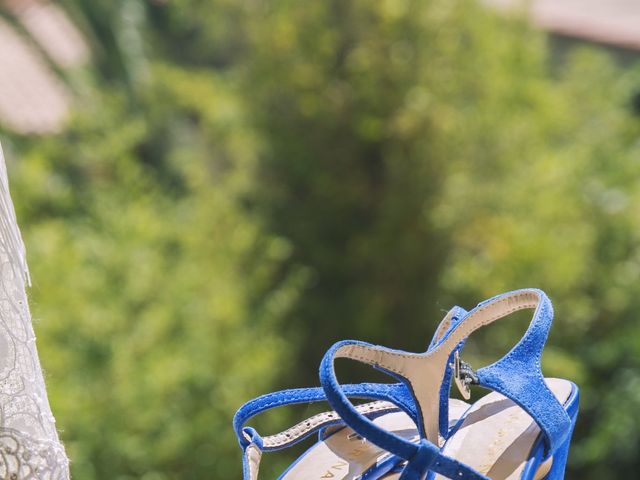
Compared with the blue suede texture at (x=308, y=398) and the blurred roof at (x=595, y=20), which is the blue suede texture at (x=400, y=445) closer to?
the blue suede texture at (x=308, y=398)

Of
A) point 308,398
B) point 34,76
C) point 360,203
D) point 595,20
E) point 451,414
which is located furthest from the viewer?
point 34,76

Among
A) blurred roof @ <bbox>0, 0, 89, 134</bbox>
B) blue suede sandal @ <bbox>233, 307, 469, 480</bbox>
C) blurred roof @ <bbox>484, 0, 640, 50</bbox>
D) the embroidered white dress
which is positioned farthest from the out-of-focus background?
blurred roof @ <bbox>0, 0, 89, 134</bbox>

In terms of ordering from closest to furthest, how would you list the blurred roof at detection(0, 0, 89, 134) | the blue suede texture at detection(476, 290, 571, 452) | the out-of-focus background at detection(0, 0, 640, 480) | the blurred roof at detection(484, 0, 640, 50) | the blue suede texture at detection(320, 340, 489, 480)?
1. the blue suede texture at detection(320, 340, 489, 480)
2. the blue suede texture at detection(476, 290, 571, 452)
3. the out-of-focus background at detection(0, 0, 640, 480)
4. the blurred roof at detection(484, 0, 640, 50)
5. the blurred roof at detection(0, 0, 89, 134)

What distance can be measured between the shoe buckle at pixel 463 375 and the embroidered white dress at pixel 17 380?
372 millimetres

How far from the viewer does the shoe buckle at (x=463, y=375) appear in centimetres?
81

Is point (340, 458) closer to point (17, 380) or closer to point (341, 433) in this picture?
point (341, 433)

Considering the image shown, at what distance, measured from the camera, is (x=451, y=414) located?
2.91 feet

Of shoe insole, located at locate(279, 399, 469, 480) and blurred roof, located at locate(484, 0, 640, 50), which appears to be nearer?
shoe insole, located at locate(279, 399, 469, 480)

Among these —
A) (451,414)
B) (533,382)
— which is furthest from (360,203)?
(533,382)

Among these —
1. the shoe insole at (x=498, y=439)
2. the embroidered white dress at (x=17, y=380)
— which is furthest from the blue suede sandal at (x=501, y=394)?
the embroidered white dress at (x=17, y=380)

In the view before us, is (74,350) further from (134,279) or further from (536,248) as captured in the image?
(536,248)

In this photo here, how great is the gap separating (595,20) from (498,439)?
21.4 feet

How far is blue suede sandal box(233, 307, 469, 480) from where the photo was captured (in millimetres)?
779

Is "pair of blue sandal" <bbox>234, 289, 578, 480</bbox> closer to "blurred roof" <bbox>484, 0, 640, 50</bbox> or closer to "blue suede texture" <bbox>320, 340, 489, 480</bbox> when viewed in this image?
"blue suede texture" <bbox>320, 340, 489, 480</bbox>
